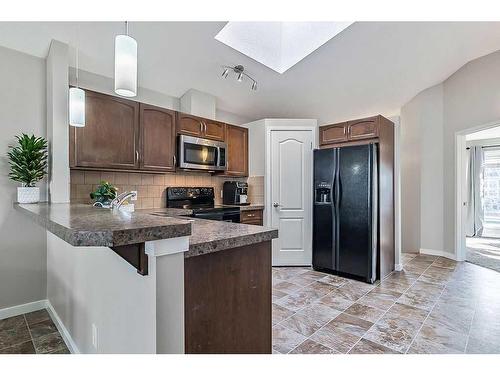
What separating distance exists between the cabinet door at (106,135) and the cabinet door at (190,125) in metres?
0.55

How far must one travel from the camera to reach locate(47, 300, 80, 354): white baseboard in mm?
1920

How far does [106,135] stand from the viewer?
9.38 ft

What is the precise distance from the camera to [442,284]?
127 inches

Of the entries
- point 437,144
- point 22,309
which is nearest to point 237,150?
point 22,309

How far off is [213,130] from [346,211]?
2.10 meters

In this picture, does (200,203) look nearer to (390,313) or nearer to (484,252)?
(390,313)

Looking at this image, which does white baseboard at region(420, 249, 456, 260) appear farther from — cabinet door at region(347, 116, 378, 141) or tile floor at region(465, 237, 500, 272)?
cabinet door at region(347, 116, 378, 141)

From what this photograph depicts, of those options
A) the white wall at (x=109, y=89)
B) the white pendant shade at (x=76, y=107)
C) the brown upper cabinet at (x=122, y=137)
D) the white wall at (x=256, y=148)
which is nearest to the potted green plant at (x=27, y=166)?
the brown upper cabinet at (x=122, y=137)

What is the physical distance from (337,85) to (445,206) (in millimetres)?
2727

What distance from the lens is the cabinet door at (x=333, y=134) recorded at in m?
3.70

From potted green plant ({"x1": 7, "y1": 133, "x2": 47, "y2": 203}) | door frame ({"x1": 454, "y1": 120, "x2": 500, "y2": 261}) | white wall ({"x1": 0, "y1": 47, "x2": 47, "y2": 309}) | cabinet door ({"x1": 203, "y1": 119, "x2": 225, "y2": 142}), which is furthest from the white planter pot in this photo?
door frame ({"x1": 454, "y1": 120, "x2": 500, "y2": 261})

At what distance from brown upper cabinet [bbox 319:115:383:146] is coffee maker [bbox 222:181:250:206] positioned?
4.36 ft

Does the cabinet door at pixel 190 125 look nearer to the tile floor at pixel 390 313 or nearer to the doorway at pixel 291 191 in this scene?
the doorway at pixel 291 191
